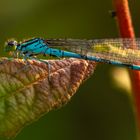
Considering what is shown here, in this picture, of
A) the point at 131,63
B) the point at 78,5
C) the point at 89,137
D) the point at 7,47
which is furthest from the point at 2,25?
the point at 131,63

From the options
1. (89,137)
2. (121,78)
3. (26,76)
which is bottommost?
(89,137)

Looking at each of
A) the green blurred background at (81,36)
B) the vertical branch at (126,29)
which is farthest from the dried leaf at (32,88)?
the green blurred background at (81,36)

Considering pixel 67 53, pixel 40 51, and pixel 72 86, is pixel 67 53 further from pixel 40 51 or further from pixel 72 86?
pixel 72 86

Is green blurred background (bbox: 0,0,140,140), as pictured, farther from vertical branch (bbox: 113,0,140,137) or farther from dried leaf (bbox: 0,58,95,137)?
dried leaf (bbox: 0,58,95,137)

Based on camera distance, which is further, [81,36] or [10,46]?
[81,36]

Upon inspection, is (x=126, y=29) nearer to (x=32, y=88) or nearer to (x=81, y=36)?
(x=32, y=88)

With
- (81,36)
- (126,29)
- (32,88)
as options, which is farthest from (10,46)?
(81,36)

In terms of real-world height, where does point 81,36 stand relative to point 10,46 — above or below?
below

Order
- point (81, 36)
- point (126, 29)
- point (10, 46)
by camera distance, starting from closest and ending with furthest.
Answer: point (126, 29)
point (10, 46)
point (81, 36)
